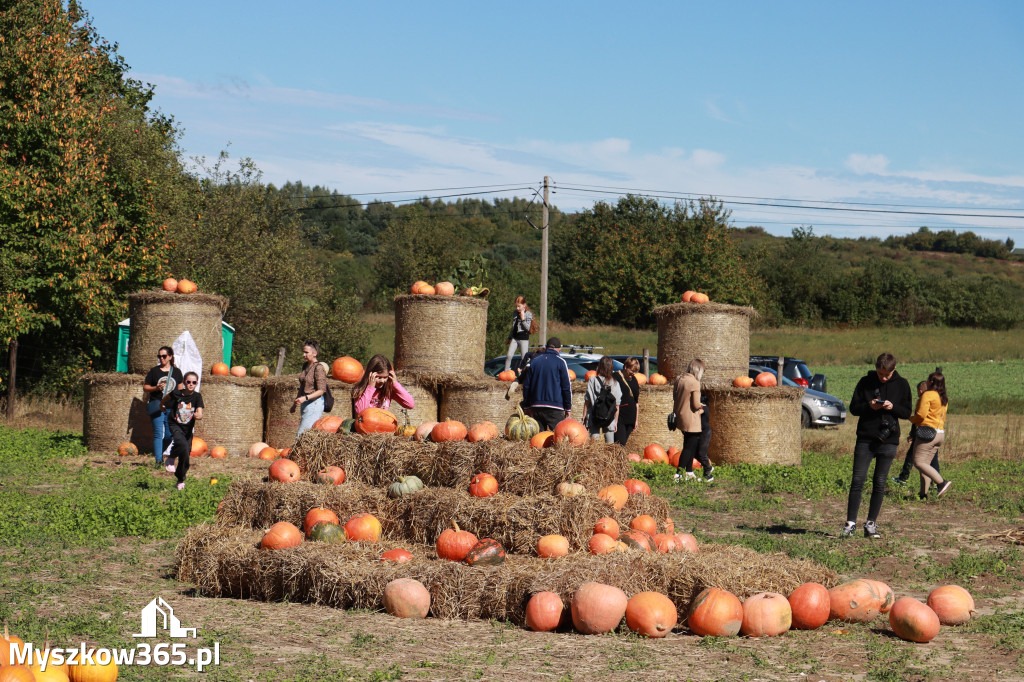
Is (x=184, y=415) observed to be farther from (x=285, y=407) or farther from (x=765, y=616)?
(x=765, y=616)

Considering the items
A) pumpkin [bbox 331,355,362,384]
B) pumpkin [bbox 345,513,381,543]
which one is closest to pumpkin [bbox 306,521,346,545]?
pumpkin [bbox 345,513,381,543]

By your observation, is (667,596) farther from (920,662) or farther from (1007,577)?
(1007,577)

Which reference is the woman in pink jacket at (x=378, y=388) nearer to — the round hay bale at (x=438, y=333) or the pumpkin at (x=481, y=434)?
the pumpkin at (x=481, y=434)

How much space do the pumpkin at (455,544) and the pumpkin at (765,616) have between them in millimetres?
2051

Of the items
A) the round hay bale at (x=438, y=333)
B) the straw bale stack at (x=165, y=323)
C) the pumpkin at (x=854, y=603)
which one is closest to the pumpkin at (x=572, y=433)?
the pumpkin at (x=854, y=603)

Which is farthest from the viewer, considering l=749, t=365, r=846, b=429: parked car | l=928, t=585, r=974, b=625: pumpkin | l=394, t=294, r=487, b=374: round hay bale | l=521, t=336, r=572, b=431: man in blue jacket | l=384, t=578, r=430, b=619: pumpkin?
l=749, t=365, r=846, b=429: parked car

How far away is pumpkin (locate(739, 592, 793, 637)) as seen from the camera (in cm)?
594

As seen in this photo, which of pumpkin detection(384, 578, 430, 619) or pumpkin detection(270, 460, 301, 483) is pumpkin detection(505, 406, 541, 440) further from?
pumpkin detection(384, 578, 430, 619)

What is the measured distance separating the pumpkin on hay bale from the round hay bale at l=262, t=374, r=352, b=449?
26.4 feet

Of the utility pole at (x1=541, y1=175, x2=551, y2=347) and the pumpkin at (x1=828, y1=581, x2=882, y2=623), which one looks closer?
the pumpkin at (x1=828, y1=581, x2=882, y2=623)

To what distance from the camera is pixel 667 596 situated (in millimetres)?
6207

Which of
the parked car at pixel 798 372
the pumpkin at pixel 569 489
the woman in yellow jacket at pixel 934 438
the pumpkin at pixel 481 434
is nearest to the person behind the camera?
the pumpkin at pixel 569 489

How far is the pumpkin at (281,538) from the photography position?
708 centimetres

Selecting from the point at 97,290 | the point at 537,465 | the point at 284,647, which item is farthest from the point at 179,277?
the point at 284,647
